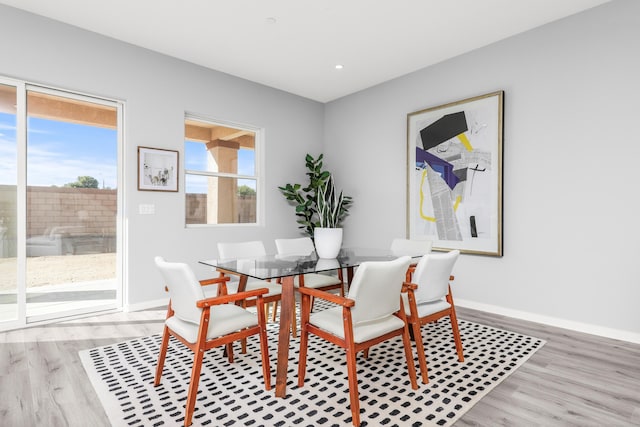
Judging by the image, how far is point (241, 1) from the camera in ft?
9.64

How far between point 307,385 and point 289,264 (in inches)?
31.2

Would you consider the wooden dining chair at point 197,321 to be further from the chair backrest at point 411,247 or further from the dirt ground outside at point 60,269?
the dirt ground outside at point 60,269

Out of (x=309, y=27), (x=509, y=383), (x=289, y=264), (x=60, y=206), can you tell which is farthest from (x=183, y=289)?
(x=309, y=27)

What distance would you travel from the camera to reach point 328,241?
2.83 m

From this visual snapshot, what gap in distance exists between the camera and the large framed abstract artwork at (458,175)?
11.9 ft

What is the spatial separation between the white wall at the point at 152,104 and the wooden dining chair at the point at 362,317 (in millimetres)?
2575

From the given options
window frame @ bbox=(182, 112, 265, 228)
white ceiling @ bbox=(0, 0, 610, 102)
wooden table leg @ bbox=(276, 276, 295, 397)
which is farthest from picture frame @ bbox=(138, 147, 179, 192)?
wooden table leg @ bbox=(276, 276, 295, 397)

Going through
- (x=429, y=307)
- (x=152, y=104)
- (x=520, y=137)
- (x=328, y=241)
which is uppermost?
(x=152, y=104)

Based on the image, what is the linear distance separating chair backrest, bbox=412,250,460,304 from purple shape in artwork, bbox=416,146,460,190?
5.92ft

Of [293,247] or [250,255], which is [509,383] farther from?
[250,255]

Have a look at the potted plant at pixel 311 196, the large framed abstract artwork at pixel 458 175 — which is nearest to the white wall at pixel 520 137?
the large framed abstract artwork at pixel 458 175

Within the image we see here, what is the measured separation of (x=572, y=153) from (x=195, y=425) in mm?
3629

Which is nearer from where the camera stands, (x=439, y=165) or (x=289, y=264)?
(x=289, y=264)

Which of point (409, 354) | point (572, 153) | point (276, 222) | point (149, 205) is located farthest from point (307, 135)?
point (409, 354)
